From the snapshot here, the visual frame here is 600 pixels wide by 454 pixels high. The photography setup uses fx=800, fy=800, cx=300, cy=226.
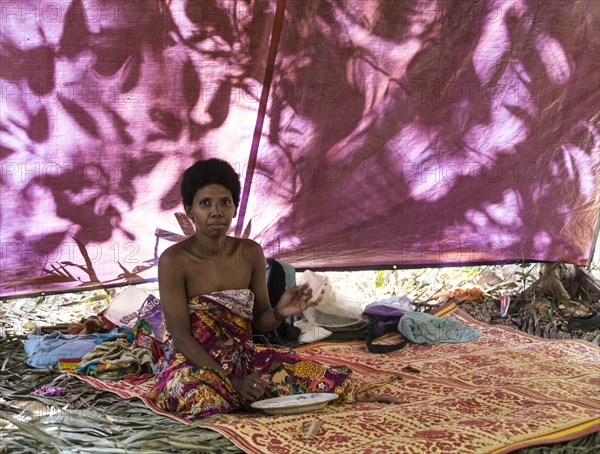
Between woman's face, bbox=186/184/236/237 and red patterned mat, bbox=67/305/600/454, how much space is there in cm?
79

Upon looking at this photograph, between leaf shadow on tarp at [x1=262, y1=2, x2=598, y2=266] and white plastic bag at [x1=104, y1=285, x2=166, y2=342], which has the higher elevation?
leaf shadow on tarp at [x1=262, y1=2, x2=598, y2=266]

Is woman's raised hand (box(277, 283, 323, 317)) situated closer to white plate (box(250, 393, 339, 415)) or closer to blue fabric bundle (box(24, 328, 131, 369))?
white plate (box(250, 393, 339, 415))

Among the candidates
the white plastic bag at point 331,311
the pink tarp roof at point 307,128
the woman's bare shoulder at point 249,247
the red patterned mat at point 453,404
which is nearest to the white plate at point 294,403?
the red patterned mat at point 453,404

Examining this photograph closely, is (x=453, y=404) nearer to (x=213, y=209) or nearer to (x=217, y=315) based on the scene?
(x=217, y=315)

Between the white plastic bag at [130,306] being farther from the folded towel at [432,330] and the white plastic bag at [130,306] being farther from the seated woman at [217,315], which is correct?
the folded towel at [432,330]

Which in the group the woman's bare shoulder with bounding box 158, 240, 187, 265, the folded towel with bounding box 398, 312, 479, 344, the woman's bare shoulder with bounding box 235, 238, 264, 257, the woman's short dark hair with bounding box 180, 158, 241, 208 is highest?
the woman's short dark hair with bounding box 180, 158, 241, 208

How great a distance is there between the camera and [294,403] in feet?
10.4

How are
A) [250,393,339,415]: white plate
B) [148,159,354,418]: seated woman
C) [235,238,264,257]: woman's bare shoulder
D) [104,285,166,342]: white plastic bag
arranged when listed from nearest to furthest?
[250,393,339,415]: white plate, [148,159,354,418]: seated woman, [235,238,264,257]: woman's bare shoulder, [104,285,166,342]: white plastic bag

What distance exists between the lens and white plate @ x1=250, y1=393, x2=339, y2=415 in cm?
316

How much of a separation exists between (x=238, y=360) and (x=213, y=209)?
66 centimetres

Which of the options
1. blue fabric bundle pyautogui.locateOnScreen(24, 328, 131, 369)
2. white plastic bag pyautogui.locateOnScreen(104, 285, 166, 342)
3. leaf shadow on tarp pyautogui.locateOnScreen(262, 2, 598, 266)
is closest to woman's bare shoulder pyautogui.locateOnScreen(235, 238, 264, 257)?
white plastic bag pyautogui.locateOnScreen(104, 285, 166, 342)

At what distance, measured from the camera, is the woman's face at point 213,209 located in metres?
3.39

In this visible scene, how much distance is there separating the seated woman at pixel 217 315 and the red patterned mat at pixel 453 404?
0.17m

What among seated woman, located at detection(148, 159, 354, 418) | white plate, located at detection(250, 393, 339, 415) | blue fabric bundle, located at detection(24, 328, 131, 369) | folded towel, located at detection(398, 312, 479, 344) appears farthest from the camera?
folded towel, located at detection(398, 312, 479, 344)
